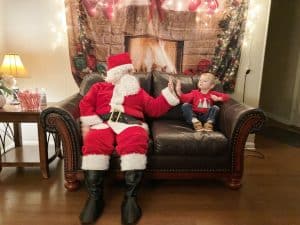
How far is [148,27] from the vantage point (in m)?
2.65

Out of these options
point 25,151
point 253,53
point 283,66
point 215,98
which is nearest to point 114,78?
point 215,98

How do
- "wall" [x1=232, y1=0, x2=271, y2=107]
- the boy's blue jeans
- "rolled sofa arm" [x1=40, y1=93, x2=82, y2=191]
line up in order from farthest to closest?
"wall" [x1=232, y1=0, x2=271, y2=107], the boy's blue jeans, "rolled sofa arm" [x1=40, y1=93, x2=82, y2=191]

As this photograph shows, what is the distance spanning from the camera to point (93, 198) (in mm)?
1695

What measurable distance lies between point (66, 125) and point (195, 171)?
99 centimetres

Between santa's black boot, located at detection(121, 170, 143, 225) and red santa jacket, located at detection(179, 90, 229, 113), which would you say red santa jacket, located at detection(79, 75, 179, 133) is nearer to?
red santa jacket, located at detection(179, 90, 229, 113)

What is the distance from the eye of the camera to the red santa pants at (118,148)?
173cm

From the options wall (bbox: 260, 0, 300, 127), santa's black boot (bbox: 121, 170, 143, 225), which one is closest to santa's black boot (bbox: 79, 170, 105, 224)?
santa's black boot (bbox: 121, 170, 143, 225)

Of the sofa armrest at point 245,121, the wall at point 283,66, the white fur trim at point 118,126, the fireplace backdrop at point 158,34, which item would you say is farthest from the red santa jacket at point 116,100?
the wall at point 283,66

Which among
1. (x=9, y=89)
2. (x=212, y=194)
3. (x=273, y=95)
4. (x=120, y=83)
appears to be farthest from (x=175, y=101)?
(x=273, y=95)

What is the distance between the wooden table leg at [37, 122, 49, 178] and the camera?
2.09 m

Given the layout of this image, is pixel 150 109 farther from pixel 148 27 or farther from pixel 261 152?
pixel 261 152

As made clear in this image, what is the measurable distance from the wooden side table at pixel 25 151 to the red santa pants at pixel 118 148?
481 millimetres

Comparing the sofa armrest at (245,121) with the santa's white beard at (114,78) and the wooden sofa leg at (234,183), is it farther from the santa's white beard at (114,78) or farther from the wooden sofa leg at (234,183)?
the santa's white beard at (114,78)

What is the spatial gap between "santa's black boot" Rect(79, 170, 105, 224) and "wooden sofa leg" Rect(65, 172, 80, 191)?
27 cm
